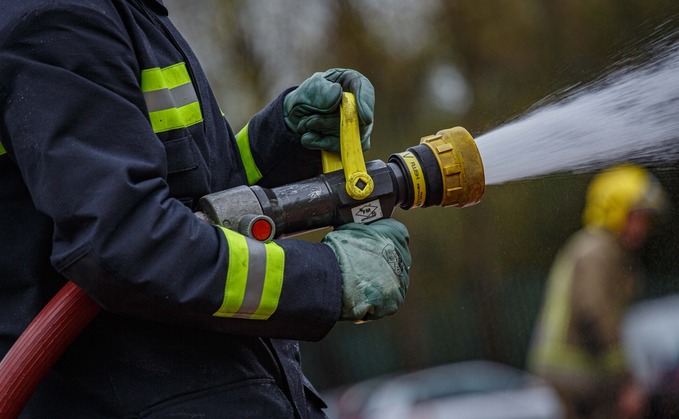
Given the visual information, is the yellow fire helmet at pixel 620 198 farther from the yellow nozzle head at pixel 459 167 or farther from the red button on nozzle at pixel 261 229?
the red button on nozzle at pixel 261 229

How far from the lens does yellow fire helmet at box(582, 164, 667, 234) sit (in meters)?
4.21

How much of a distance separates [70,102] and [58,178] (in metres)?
0.12

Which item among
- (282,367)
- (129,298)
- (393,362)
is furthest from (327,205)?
(393,362)

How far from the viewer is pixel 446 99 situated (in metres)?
7.73

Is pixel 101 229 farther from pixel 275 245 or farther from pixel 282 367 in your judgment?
pixel 282 367

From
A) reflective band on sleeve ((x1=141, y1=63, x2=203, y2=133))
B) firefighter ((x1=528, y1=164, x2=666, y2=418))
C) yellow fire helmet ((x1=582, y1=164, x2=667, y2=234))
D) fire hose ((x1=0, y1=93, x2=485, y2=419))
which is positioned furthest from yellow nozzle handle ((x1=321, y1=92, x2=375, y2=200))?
yellow fire helmet ((x1=582, y1=164, x2=667, y2=234))

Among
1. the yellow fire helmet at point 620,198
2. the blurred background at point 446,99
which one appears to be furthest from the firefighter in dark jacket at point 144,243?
the blurred background at point 446,99

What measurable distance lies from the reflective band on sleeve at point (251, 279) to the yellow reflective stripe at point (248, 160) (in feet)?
1.70

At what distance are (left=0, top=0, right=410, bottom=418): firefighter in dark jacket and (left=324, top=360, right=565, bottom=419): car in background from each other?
5089mm

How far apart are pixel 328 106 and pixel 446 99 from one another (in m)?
5.95

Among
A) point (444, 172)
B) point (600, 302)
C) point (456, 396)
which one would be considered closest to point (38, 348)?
point (444, 172)

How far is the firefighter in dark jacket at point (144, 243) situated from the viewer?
1485mm

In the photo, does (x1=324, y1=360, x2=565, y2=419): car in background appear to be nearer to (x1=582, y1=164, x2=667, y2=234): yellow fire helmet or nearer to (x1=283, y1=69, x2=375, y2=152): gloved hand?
(x1=582, y1=164, x2=667, y2=234): yellow fire helmet

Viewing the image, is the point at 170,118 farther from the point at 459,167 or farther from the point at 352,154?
the point at 459,167
